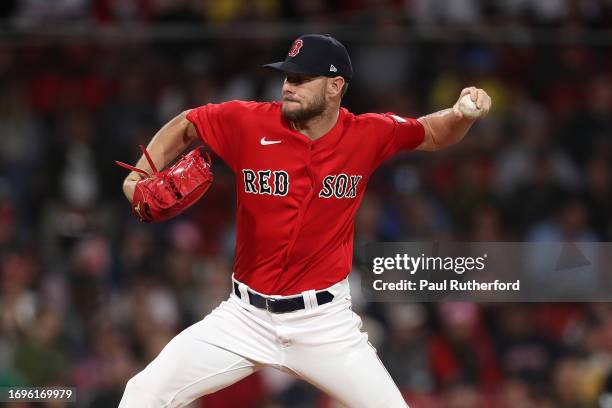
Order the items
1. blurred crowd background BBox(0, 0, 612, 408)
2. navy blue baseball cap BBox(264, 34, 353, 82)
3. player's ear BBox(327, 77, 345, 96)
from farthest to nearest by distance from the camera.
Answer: blurred crowd background BBox(0, 0, 612, 408)
player's ear BBox(327, 77, 345, 96)
navy blue baseball cap BBox(264, 34, 353, 82)

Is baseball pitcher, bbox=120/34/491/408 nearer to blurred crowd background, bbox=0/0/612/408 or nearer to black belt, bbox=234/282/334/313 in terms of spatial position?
black belt, bbox=234/282/334/313

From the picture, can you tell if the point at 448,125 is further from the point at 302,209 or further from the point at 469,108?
the point at 302,209

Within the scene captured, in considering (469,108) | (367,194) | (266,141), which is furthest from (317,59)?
(367,194)

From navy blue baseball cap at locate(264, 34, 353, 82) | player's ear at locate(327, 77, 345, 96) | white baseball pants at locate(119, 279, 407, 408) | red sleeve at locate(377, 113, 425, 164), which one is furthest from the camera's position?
red sleeve at locate(377, 113, 425, 164)

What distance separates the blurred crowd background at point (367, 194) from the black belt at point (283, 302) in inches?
114

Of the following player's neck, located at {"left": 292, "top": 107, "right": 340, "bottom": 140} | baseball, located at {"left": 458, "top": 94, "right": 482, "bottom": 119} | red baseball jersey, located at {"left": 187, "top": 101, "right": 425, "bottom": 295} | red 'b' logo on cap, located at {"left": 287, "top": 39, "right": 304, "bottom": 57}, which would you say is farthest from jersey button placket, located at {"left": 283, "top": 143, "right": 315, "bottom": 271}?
baseball, located at {"left": 458, "top": 94, "right": 482, "bottom": 119}

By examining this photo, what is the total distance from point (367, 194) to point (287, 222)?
374 cm

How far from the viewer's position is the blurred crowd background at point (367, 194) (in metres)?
7.18

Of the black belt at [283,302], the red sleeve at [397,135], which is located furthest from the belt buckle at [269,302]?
the red sleeve at [397,135]

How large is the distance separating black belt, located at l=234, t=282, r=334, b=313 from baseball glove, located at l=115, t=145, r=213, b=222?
1.45 ft

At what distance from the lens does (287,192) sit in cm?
421

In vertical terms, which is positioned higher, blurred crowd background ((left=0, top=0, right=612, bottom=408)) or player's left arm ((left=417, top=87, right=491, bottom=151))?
player's left arm ((left=417, top=87, right=491, bottom=151))

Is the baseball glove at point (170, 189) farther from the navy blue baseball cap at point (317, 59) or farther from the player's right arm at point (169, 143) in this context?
the navy blue baseball cap at point (317, 59)

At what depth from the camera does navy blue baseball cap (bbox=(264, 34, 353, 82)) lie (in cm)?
416
